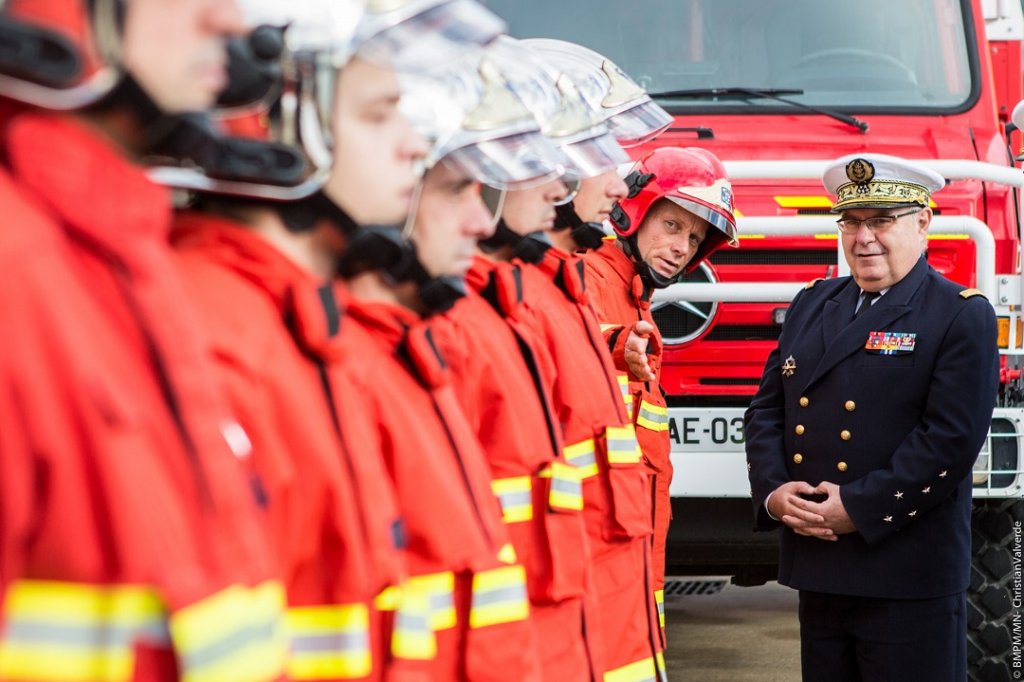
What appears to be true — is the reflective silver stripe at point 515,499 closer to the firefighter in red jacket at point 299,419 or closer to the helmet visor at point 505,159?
the helmet visor at point 505,159

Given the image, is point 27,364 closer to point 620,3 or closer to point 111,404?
point 111,404

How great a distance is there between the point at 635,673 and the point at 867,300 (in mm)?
1271

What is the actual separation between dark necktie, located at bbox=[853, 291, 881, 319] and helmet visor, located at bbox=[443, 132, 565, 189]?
1.63 m

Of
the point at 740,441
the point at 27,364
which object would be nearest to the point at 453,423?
the point at 27,364

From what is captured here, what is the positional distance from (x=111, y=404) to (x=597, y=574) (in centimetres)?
247

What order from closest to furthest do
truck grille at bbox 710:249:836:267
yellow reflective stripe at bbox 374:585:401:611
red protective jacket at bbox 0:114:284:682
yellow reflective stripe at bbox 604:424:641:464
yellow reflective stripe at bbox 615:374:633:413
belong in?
red protective jacket at bbox 0:114:284:682 → yellow reflective stripe at bbox 374:585:401:611 → yellow reflective stripe at bbox 604:424:641:464 → yellow reflective stripe at bbox 615:374:633:413 → truck grille at bbox 710:249:836:267

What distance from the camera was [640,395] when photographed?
4621 mm

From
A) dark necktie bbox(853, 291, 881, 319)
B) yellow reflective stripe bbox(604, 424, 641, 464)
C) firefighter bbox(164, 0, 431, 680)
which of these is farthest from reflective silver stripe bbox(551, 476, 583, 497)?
dark necktie bbox(853, 291, 881, 319)

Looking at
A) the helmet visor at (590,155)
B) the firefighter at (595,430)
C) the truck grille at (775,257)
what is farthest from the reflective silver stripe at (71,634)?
the truck grille at (775,257)

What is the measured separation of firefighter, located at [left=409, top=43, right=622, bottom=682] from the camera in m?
2.73

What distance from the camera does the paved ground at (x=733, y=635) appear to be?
648 cm

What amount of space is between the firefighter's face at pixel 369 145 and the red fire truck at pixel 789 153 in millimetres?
Answer: 3489

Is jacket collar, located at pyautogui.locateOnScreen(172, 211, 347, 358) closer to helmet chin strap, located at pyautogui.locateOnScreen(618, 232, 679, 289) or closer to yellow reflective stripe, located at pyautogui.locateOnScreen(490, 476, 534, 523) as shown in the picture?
yellow reflective stripe, located at pyautogui.locateOnScreen(490, 476, 534, 523)

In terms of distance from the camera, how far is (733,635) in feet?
24.4
